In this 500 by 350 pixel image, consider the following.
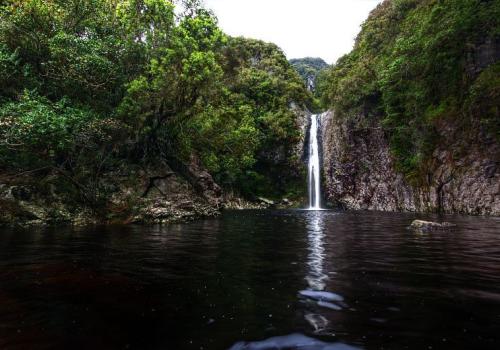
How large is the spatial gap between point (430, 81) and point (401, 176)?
34.3 ft

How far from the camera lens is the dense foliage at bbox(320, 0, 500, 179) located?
30.5 metres

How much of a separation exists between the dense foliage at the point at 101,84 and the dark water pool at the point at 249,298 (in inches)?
472

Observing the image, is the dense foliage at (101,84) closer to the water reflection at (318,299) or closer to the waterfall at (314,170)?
the water reflection at (318,299)

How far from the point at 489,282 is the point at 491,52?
31617mm

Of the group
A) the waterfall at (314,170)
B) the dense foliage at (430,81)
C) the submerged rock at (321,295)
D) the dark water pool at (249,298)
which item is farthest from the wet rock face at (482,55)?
the submerged rock at (321,295)

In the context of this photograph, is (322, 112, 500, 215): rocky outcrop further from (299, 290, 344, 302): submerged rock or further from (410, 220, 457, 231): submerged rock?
(299, 290, 344, 302): submerged rock

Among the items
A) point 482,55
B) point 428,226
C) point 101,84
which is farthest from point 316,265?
point 482,55

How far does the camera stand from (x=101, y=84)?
23.1 metres

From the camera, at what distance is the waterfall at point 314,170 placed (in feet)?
170

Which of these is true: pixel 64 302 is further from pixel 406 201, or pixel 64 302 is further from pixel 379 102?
pixel 379 102

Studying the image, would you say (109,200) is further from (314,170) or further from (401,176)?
(314,170)

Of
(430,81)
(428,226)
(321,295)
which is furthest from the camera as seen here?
(430,81)

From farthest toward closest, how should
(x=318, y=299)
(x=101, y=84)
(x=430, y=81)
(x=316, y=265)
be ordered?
(x=430, y=81) < (x=101, y=84) < (x=316, y=265) < (x=318, y=299)

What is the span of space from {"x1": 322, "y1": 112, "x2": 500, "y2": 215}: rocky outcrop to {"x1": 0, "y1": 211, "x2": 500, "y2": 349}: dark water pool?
2247 cm
